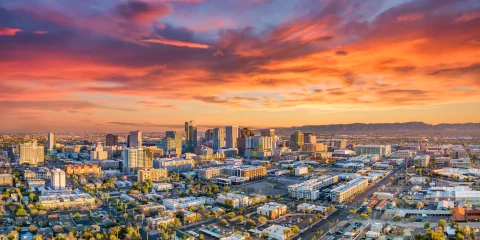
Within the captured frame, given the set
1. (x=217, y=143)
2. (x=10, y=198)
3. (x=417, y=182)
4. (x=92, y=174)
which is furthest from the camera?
(x=217, y=143)

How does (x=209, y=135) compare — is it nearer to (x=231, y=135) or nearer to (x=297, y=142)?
(x=231, y=135)

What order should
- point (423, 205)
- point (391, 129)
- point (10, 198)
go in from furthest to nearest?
point (391, 129), point (10, 198), point (423, 205)

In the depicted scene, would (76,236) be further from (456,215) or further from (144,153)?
(144,153)

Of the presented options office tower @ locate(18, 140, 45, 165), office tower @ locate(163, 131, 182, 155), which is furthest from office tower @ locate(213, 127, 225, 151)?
office tower @ locate(18, 140, 45, 165)

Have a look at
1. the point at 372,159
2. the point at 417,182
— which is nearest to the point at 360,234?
the point at 417,182

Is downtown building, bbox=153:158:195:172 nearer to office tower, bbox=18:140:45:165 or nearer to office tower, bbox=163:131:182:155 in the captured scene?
office tower, bbox=18:140:45:165

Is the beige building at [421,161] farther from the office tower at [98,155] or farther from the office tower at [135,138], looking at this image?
the office tower at [135,138]
